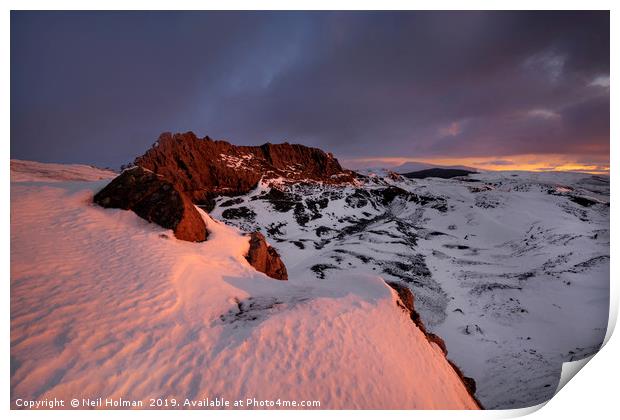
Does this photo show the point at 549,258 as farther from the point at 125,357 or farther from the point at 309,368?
the point at 125,357

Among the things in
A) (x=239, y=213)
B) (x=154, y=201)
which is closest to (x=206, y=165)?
(x=239, y=213)

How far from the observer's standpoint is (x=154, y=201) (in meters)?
11.9

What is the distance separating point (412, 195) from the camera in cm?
7462

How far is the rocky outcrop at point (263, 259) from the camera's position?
13.4 metres

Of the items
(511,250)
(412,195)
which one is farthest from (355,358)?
(412,195)

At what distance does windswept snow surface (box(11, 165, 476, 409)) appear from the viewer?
5.71 metres

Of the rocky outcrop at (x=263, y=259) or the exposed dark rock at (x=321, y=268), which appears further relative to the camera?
the exposed dark rock at (x=321, y=268)

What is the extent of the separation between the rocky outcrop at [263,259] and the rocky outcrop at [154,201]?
2.39 meters

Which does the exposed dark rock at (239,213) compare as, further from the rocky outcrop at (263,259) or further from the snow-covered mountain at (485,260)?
the rocky outcrop at (263,259)

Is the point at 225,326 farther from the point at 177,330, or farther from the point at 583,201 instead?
the point at 583,201

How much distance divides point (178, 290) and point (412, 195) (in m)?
73.8

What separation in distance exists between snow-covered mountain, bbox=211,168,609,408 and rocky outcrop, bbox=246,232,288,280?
6.93 feet

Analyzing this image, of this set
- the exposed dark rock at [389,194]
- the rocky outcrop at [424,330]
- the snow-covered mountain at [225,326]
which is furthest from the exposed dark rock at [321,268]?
the exposed dark rock at [389,194]

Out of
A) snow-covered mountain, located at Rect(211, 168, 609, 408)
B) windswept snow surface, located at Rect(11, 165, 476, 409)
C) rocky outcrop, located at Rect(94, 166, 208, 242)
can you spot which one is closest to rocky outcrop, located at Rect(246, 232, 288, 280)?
snow-covered mountain, located at Rect(211, 168, 609, 408)
